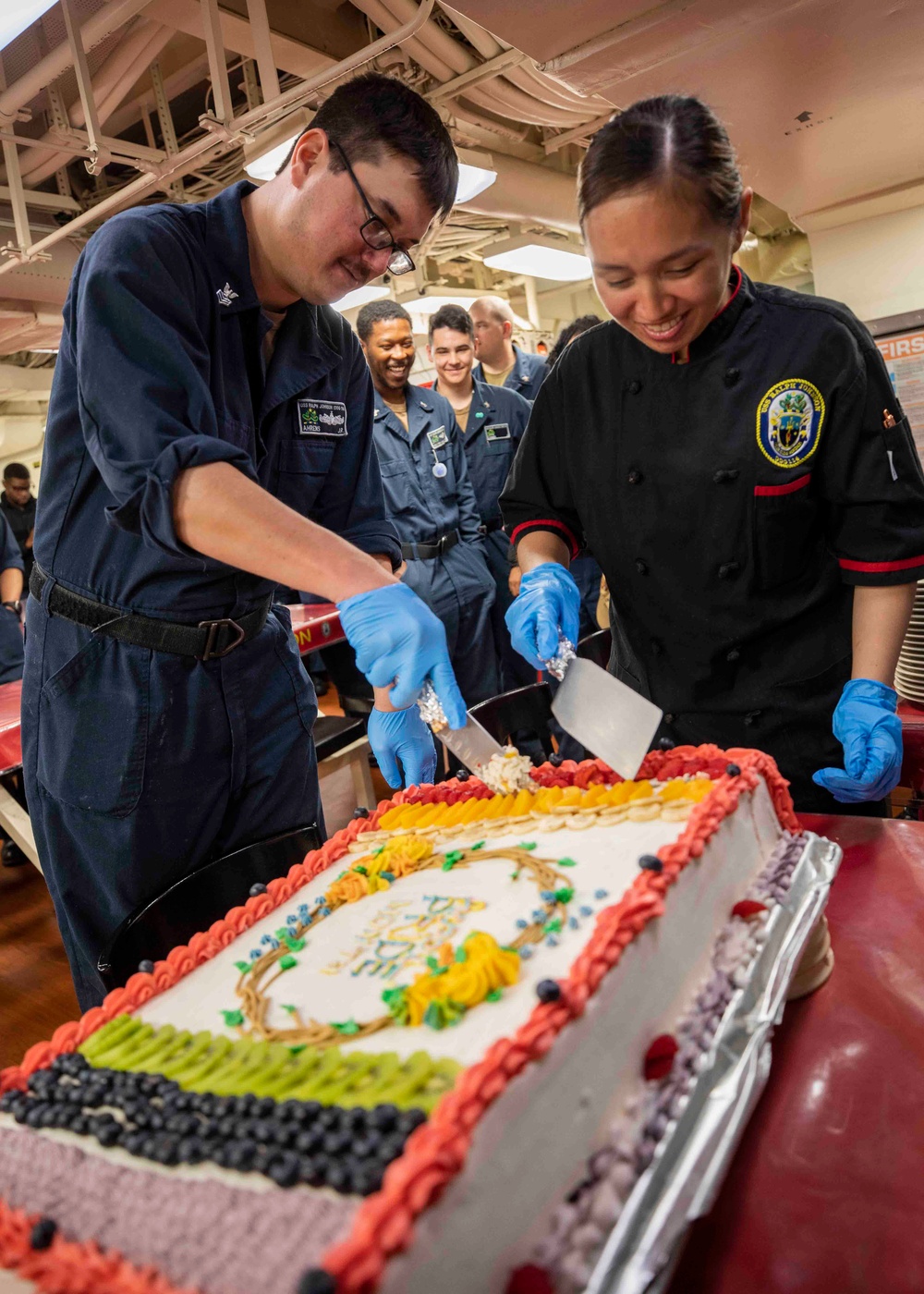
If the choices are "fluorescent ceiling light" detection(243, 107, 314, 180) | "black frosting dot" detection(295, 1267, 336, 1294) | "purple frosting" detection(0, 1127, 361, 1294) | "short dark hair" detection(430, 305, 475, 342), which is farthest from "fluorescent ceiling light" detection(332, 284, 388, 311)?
"black frosting dot" detection(295, 1267, 336, 1294)

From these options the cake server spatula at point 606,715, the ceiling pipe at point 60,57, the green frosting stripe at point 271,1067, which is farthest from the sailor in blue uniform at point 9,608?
the green frosting stripe at point 271,1067

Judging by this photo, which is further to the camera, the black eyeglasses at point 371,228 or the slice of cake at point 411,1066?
the black eyeglasses at point 371,228

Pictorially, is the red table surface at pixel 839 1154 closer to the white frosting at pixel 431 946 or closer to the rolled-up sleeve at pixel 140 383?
the white frosting at pixel 431 946

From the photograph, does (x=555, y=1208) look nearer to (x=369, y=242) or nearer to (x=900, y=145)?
(x=369, y=242)

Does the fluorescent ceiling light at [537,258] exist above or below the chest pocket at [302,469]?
above

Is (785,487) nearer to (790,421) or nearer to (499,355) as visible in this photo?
(790,421)

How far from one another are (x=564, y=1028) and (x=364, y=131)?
1301 millimetres

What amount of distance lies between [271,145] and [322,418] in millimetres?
3179

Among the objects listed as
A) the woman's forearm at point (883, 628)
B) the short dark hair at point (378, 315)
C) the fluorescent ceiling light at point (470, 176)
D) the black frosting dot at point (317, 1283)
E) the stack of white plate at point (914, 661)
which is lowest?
the stack of white plate at point (914, 661)

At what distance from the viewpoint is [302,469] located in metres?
1.80

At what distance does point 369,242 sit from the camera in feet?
4.83

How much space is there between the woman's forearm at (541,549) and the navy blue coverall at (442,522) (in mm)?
2044

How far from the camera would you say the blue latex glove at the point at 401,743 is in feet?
5.17

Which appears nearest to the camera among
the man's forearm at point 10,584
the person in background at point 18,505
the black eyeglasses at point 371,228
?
the black eyeglasses at point 371,228
